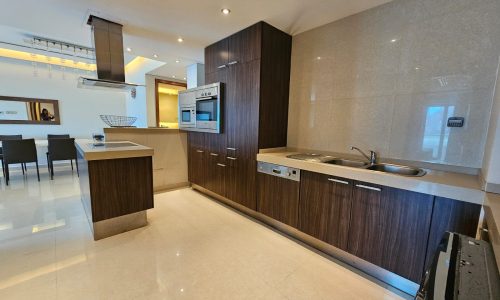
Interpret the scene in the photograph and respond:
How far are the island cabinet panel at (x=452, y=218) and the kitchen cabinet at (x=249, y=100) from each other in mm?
1602

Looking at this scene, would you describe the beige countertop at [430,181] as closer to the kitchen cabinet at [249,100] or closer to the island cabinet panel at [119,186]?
the kitchen cabinet at [249,100]

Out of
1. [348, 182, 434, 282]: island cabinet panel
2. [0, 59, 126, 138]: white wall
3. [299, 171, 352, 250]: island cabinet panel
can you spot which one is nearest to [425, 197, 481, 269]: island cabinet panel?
[348, 182, 434, 282]: island cabinet panel

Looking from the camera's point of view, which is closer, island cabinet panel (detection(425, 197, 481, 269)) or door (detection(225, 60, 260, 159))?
island cabinet panel (detection(425, 197, 481, 269))

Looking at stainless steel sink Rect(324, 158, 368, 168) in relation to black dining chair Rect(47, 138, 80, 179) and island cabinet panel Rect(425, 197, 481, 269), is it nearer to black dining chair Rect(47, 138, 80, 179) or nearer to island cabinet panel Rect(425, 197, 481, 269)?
island cabinet panel Rect(425, 197, 481, 269)

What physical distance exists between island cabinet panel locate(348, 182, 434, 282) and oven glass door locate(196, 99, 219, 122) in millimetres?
2007

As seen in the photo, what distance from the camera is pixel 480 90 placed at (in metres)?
1.50

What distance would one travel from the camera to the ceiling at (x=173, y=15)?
2.04 meters

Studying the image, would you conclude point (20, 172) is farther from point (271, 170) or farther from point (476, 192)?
point (476, 192)

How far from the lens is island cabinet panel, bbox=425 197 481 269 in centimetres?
119

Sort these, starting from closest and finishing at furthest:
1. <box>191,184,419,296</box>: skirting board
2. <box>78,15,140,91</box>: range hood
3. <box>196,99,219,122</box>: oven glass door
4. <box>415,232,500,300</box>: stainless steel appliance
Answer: <box>415,232,500,300</box>: stainless steel appliance
<box>191,184,419,296</box>: skirting board
<box>78,15,140,91</box>: range hood
<box>196,99,219,122</box>: oven glass door

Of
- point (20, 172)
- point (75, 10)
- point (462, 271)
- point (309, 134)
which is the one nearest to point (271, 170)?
point (309, 134)

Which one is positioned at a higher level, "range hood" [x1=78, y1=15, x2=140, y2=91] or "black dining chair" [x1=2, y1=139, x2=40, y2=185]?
"range hood" [x1=78, y1=15, x2=140, y2=91]

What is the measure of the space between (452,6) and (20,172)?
24.4ft

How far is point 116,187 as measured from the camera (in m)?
2.09
